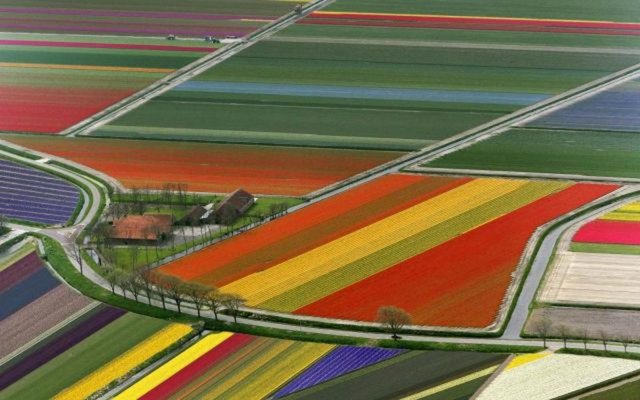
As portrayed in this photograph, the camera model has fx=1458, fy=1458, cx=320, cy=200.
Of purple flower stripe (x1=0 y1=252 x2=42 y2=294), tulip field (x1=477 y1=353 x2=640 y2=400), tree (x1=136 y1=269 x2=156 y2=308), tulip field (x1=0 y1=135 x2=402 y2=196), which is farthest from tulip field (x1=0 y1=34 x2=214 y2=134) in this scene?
tulip field (x1=477 y1=353 x2=640 y2=400)

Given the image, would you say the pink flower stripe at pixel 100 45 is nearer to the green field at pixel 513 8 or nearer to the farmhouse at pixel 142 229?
the green field at pixel 513 8

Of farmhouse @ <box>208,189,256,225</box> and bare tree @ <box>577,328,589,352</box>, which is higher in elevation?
farmhouse @ <box>208,189,256,225</box>

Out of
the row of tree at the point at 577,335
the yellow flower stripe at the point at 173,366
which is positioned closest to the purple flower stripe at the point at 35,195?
the yellow flower stripe at the point at 173,366

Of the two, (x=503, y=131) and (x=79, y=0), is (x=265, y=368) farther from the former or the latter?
(x=79, y=0)

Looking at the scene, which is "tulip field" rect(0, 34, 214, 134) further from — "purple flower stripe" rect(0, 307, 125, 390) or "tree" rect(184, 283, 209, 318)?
"purple flower stripe" rect(0, 307, 125, 390)

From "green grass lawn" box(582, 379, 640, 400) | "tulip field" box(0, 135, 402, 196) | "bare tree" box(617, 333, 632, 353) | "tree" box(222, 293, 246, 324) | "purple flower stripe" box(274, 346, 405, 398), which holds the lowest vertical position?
"green grass lawn" box(582, 379, 640, 400)

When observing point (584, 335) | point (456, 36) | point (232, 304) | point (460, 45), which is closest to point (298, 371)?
point (232, 304)

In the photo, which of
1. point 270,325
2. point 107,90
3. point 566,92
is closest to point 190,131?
point 107,90
